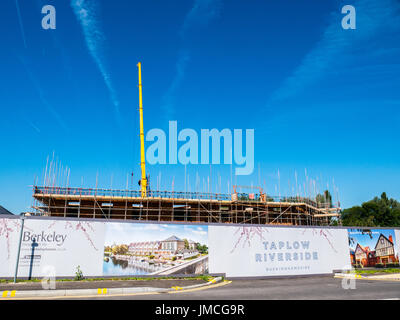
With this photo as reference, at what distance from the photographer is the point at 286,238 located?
811 inches

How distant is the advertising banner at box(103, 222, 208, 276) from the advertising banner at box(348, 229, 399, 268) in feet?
40.3

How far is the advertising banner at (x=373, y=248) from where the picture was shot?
2259 centimetres

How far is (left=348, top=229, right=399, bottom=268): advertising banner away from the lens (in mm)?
22594

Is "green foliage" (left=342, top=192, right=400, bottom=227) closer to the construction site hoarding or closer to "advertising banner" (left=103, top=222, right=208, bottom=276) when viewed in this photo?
the construction site hoarding

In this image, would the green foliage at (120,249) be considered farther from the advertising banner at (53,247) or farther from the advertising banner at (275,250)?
the advertising banner at (275,250)

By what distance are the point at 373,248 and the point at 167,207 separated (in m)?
20.8

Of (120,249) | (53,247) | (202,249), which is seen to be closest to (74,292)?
(53,247)

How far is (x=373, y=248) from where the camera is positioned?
2325 centimetres

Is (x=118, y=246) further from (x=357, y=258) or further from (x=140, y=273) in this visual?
(x=357, y=258)

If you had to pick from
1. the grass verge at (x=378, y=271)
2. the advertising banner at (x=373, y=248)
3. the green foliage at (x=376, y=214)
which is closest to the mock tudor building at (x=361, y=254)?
the advertising banner at (x=373, y=248)

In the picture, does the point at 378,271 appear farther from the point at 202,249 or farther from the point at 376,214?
the point at 376,214

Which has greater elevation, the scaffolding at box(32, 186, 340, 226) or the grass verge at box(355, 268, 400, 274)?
the scaffolding at box(32, 186, 340, 226)

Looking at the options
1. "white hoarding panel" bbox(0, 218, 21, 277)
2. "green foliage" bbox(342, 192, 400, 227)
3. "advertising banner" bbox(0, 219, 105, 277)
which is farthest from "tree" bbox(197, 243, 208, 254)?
"green foliage" bbox(342, 192, 400, 227)
